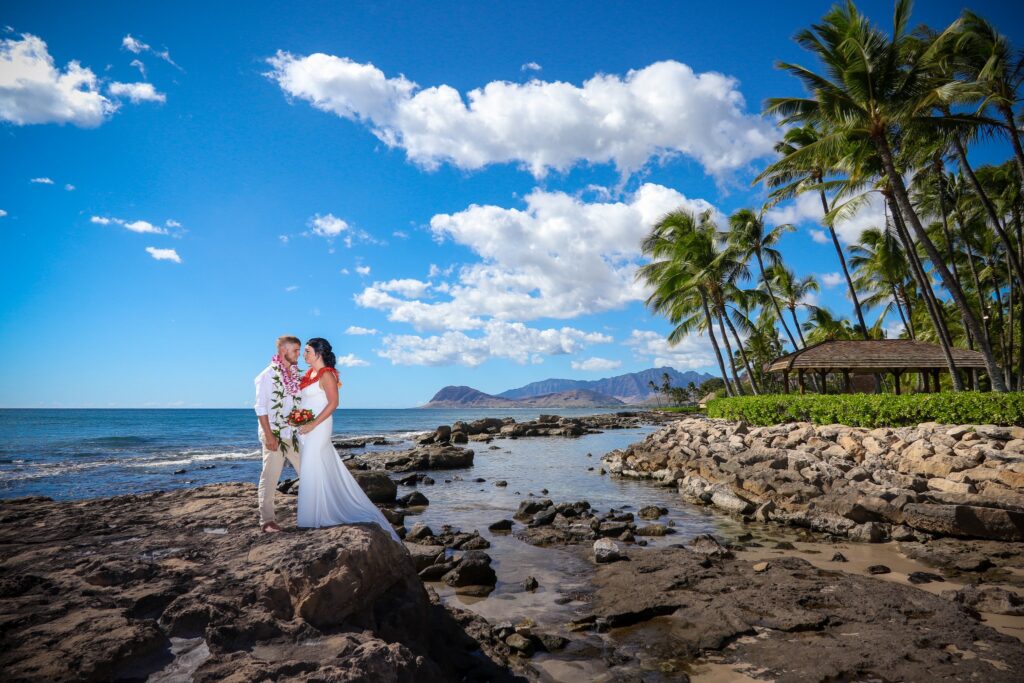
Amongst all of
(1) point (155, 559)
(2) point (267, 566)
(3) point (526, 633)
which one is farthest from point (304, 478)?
(3) point (526, 633)

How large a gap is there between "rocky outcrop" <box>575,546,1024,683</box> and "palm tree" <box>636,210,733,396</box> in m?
23.8

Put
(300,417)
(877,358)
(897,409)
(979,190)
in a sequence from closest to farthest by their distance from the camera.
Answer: (300,417)
(897,409)
(979,190)
(877,358)

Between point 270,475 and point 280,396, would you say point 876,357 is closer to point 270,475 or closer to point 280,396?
point 280,396

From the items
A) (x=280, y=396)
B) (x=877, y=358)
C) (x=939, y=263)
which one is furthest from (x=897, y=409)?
(x=280, y=396)

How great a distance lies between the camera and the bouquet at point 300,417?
16.4ft

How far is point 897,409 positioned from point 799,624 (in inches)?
491

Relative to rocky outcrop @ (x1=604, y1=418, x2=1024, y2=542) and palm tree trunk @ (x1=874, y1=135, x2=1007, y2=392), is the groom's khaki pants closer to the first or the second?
rocky outcrop @ (x1=604, y1=418, x2=1024, y2=542)

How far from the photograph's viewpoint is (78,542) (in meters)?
4.77

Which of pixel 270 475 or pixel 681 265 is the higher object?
pixel 681 265

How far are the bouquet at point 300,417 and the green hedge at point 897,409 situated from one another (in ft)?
54.6

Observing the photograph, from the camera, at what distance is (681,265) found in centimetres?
3033

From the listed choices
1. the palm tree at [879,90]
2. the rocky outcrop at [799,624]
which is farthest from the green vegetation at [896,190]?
the rocky outcrop at [799,624]

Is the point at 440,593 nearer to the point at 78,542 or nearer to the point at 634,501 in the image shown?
the point at 78,542

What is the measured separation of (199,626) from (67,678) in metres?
0.84
